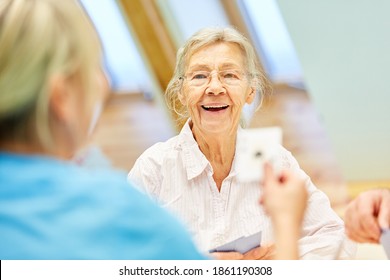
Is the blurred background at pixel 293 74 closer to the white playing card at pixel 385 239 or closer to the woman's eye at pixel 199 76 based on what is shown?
the woman's eye at pixel 199 76

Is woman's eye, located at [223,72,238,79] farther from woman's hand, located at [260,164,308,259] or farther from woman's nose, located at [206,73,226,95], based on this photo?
woman's hand, located at [260,164,308,259]

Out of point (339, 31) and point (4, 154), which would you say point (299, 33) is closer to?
point (339, 31)

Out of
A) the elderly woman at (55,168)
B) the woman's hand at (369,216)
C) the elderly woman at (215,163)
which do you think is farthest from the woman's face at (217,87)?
the elderly woman at (55,168)

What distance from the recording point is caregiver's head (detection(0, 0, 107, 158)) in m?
0.97

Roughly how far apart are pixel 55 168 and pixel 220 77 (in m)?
0.75

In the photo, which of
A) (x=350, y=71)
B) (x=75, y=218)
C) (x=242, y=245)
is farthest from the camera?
(x=350, y=71)

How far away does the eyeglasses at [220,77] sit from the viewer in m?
1.65

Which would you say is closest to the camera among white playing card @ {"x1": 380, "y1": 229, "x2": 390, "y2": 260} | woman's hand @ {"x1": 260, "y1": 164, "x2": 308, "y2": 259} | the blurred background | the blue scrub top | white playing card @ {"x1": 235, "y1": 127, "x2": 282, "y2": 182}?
the blue scrub top

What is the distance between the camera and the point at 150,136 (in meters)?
1.78

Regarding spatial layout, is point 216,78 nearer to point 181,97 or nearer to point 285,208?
point 181,97

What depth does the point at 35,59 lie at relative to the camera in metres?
0.97

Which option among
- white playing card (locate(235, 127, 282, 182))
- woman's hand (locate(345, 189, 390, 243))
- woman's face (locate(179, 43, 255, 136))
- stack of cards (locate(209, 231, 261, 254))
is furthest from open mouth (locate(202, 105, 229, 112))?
woman's hand (locate(345, 189, 390, 243))

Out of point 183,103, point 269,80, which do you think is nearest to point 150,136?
point 183,103

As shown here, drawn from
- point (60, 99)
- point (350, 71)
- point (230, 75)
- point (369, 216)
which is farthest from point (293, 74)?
point (60, 99)
